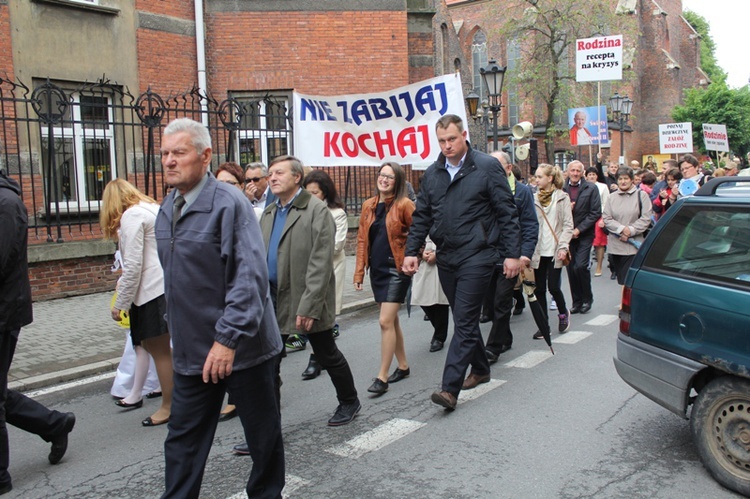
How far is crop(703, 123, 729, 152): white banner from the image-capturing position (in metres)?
20.3

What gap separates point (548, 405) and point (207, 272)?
3.13m

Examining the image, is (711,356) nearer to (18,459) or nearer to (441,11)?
Result: (18,459)

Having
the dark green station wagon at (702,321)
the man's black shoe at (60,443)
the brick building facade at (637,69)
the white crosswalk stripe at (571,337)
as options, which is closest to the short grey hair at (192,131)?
the man's black shoe at (60,443)

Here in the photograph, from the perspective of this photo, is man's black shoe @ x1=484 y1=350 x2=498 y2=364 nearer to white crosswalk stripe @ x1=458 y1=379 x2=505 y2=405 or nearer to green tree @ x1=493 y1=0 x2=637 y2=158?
white crosswalk stripe @ x1=458 y1=379 x2=505 y2=405

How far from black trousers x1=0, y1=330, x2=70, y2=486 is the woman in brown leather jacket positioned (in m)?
2.32

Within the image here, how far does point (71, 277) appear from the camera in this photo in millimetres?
9953

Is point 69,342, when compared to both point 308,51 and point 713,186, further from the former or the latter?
point 308,51

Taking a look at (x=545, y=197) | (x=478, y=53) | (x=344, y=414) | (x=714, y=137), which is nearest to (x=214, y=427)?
(x=344, y=414)

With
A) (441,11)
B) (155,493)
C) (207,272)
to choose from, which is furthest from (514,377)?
(441,11)

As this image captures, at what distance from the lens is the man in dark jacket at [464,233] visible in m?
4.83

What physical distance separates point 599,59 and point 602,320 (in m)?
12.3

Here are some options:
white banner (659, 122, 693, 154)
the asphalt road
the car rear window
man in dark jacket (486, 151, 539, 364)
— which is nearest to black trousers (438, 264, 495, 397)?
the asphalt road

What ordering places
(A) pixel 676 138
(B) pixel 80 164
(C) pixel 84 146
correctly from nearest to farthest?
(C) pixel 84 146 → (B) pixel 80 164 → (A) pixel 676 138

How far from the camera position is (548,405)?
5.07 m
